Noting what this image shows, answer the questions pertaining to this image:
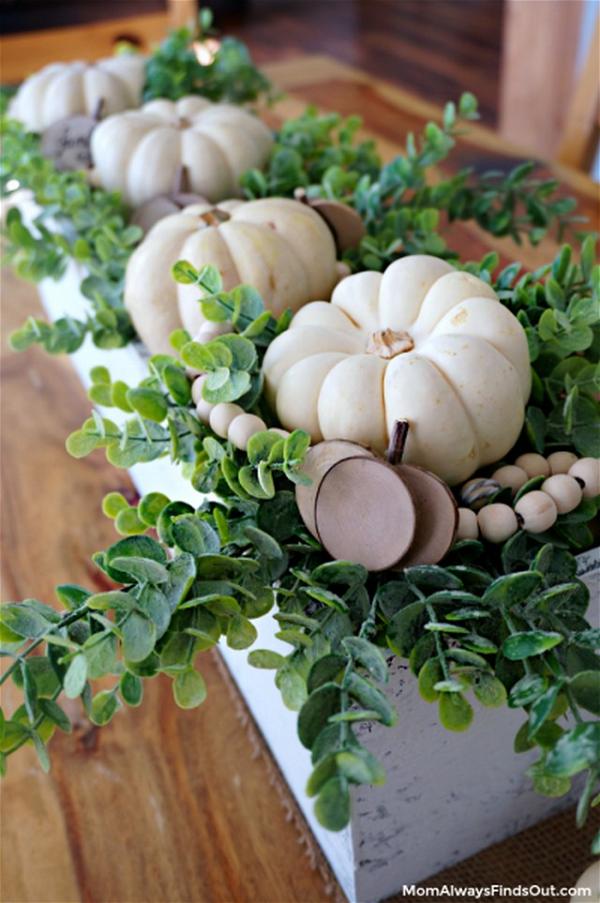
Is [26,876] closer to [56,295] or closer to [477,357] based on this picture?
[477,357]

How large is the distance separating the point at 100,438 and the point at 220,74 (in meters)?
0.78

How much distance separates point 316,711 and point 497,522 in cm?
15

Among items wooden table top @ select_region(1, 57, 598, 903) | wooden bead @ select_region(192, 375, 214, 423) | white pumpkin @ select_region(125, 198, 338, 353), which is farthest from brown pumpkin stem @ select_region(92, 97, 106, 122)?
wooden bead @ select_region(192, 375, 214, 423)

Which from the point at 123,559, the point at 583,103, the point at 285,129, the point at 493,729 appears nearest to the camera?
the point at 123,559

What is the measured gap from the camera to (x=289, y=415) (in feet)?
1.69

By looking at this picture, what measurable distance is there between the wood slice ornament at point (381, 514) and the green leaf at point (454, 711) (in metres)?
0.07

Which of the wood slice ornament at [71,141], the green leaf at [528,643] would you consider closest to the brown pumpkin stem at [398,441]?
the green leaf at [528,643]

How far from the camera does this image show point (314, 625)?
41 cm

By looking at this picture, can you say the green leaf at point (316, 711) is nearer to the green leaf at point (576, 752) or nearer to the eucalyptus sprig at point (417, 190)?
the green leaf at point (576, 752)

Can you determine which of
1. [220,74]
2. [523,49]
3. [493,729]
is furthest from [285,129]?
[523,49]

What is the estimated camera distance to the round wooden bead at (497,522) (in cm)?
45

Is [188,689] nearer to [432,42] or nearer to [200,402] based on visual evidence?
[200,402]

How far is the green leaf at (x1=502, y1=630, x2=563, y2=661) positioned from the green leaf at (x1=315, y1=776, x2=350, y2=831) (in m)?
0.09

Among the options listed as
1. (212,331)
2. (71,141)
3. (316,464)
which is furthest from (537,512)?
(71,141)
